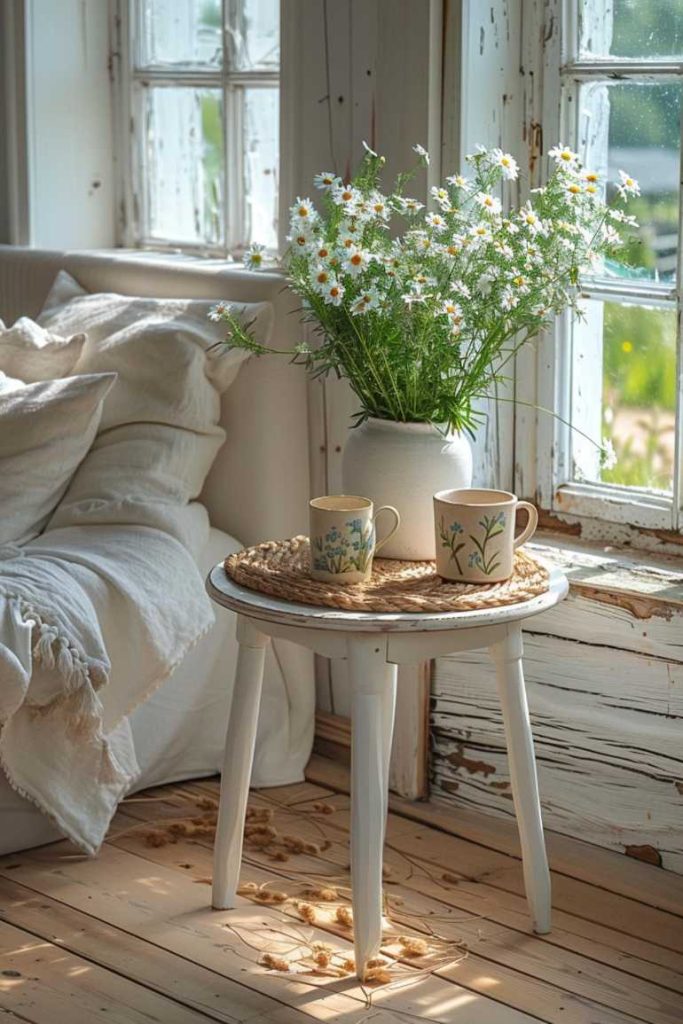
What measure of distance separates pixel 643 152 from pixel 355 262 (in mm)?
649

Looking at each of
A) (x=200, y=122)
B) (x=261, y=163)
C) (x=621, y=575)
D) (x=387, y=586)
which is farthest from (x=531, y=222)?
(x=200, y=122)

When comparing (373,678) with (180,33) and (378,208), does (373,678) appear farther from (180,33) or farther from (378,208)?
(180,33)

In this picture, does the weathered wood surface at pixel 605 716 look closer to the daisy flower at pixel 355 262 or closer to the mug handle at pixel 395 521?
the mug handle at pixel 395 521

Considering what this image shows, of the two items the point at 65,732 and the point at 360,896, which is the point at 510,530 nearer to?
the point at 360,896

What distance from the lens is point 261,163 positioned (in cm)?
307

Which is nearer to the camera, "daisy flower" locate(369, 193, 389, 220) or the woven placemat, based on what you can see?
the woven placemat

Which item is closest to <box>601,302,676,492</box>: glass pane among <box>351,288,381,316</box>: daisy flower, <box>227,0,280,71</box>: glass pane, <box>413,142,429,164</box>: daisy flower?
<box>413,142,429,164</box>: daisy flower

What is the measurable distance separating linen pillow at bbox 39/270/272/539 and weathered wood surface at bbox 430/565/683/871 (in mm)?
610

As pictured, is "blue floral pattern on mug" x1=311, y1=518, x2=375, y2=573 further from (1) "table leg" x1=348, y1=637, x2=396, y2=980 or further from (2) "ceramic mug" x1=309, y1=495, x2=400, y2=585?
(1) "table leg" x1=348, y1=637, x2=396, y2=980

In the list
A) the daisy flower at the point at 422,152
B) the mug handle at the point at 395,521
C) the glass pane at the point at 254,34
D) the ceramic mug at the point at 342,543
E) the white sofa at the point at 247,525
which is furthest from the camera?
the glass pane at the point at 254,34

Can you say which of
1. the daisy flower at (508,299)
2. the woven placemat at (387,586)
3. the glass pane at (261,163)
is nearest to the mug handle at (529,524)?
the woven placemat at (387,586)

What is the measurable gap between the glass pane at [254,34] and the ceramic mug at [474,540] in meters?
1.33

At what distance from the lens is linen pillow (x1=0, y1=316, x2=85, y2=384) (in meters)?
2.70

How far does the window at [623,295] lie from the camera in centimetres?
237
